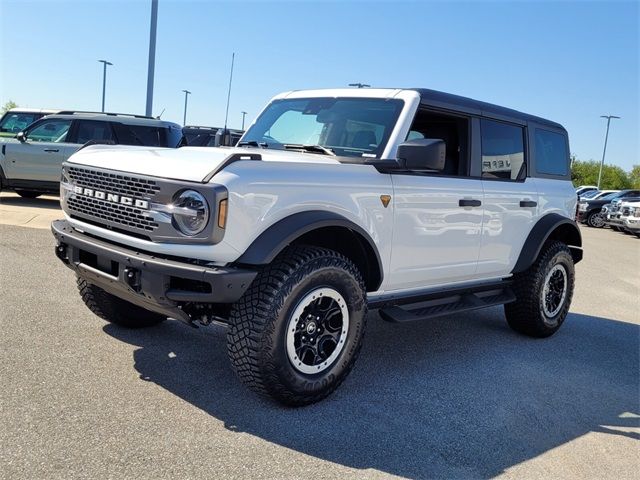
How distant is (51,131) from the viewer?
13086 mm

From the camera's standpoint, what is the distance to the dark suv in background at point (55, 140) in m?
12.8

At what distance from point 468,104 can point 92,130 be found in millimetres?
10016

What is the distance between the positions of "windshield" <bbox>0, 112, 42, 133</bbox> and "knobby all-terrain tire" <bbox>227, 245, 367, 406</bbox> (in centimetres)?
1387

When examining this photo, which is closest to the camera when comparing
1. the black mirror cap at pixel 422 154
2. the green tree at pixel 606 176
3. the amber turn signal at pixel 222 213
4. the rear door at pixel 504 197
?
the amber turn signal at pixel 222 213

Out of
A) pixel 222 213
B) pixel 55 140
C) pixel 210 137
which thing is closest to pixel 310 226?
pixel 222 213

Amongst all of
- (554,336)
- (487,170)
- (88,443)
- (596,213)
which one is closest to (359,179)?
(487,170)

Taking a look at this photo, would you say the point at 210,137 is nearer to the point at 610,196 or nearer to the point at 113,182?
the point at 113,182

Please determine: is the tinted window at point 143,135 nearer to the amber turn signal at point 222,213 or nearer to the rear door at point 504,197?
the rear door at point 504,197

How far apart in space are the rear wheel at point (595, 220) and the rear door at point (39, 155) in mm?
20802

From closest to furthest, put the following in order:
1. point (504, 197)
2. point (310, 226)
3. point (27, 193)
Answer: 1. point (310, 226)
2. point (504, 197)
3. point (27, 193)

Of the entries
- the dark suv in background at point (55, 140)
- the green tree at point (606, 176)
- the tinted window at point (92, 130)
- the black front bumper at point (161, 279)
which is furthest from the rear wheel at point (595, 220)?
the green tree at point (606, 176)

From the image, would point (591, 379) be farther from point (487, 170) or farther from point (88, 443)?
point (88, 443)

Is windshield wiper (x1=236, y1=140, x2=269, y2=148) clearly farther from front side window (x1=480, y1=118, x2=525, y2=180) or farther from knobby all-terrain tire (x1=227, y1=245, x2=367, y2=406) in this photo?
front side window (x1=480, y1=118, x2=525, y2=180)

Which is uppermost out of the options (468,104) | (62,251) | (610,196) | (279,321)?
(468,104)
